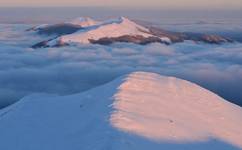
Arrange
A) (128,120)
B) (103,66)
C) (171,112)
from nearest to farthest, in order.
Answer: (128,120) < (171,112) < (103,66)

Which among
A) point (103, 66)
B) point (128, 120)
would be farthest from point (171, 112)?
point (103, 66)

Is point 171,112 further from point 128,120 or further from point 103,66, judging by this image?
point 103,66

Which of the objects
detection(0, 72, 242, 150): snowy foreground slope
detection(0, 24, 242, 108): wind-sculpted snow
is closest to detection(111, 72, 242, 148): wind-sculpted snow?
detection(0, 72, 242, 150): snowy foreground slope

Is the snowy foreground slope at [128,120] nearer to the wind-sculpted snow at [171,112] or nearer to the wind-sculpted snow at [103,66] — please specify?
the wind-sculpted snow at [171,112]

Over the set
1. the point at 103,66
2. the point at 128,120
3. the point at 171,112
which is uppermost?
the point at 128,120

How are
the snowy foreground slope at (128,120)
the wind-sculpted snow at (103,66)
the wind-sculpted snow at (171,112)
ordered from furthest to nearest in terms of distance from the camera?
1. the wind-sculpted snow at (103,66)
2. the wind-sculpted snow at (171,112)
3. the snowy foreground slope at (128,120)

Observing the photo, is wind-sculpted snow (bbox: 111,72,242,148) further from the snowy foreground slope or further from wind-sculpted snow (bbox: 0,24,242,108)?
wind-sculpted snow (bbox: 0,24,242,108)

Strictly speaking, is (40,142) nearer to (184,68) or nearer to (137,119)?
(137,119)

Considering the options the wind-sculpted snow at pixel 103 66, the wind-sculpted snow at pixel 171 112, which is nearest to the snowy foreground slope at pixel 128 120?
the wind-sculpted snow at pixel 171 112
